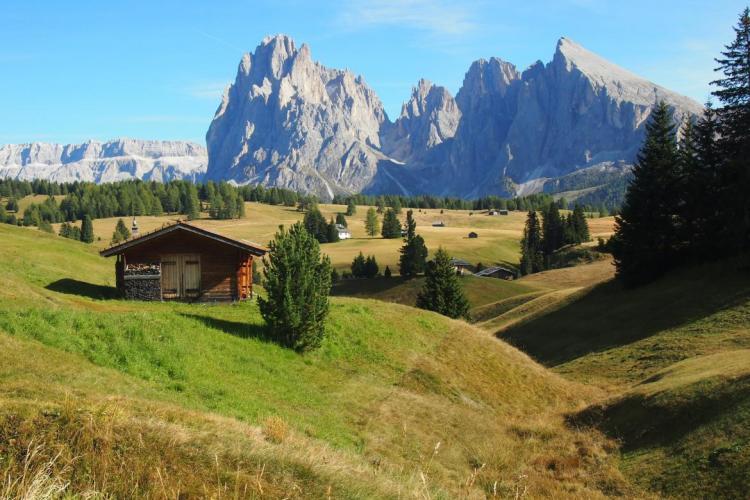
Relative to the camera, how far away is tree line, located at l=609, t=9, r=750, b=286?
51688 millimetres

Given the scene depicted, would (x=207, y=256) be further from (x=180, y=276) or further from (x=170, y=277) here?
(x=170, y=277)

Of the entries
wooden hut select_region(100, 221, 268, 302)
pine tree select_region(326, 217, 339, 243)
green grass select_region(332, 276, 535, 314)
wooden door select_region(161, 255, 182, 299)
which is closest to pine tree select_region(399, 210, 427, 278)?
A: green grass select_region(332, 276, 535, 314)

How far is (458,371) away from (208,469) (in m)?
26.8

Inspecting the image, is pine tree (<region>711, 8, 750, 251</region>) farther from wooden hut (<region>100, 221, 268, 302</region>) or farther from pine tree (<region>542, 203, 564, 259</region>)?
pine tree (<region>542, 203, 564, 259</region>)

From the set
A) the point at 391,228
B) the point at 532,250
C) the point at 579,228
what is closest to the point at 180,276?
the point at 532,250

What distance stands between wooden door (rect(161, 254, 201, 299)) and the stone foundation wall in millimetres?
645

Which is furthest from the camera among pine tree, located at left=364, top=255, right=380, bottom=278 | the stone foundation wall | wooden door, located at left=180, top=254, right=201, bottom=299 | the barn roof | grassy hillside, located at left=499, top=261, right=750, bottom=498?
pine tree, located at left=364, top=255, right=380, bottom=278

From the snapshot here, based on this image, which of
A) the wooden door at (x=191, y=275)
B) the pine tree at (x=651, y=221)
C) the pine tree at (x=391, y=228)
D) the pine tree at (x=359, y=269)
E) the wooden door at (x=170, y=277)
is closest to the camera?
the wooden door at (x=170, y=277)

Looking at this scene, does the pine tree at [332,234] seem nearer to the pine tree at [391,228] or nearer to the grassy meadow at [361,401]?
the pine tree at [391,228]

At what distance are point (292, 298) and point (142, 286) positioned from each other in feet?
46.1

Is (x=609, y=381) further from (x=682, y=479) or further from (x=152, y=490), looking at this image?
(x=152, y=490)

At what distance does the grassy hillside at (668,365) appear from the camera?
20344mm

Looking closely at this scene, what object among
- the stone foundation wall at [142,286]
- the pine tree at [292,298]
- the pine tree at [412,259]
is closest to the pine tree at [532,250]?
the pine tree at [412,259]

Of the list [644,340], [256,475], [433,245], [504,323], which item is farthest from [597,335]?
[433,245]
